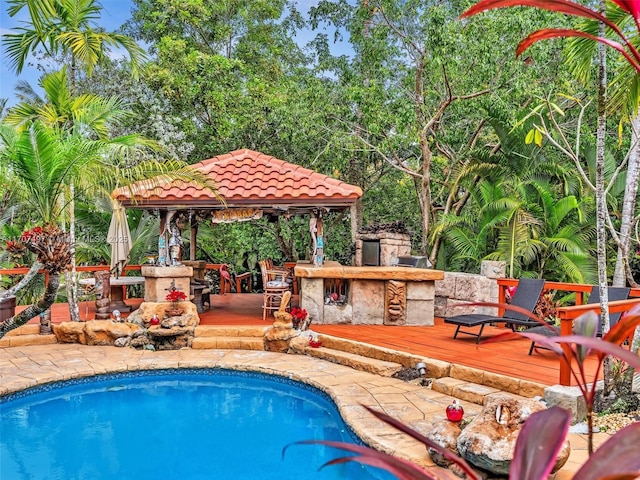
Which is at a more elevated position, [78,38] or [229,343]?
[78,38]

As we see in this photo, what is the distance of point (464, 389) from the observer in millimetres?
6238

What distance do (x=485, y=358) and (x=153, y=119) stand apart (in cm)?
1033

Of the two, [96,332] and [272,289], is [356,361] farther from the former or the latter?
[96,332]

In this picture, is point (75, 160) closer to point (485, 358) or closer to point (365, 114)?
point (485, 358)

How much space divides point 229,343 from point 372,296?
9.44 feet

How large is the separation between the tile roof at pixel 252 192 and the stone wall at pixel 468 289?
2.60 m

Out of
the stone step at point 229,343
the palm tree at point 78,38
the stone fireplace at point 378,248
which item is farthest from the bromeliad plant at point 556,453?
the stone fireplace at point 378,248

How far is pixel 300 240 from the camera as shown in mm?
14992

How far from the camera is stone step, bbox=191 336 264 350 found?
9.19 metres

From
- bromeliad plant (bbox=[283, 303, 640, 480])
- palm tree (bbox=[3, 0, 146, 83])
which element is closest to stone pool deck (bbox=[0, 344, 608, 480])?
bromeliad plant (bbox=[283, 303, 640, 480])

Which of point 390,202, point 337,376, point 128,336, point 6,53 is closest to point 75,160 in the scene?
point 6,53

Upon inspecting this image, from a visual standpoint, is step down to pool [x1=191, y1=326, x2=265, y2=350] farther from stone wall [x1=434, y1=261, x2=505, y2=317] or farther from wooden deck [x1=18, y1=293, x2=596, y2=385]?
stone wall [x1=434, y1=261, x2=505, y2=317]

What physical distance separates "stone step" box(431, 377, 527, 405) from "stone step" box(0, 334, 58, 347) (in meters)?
7.16

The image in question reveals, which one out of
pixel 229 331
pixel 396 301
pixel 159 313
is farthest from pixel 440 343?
pixel 159 313
